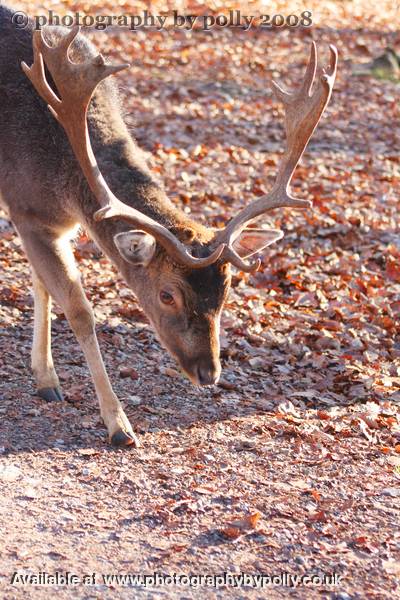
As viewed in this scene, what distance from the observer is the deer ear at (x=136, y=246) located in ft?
22.4

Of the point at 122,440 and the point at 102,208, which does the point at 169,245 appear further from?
the point at 122,440

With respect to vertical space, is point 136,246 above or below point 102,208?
below

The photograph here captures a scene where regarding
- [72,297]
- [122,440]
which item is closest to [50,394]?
[72,297]

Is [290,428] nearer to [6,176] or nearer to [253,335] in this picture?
[253,335]

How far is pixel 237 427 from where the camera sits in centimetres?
763

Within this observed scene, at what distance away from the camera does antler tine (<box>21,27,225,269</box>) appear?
22.1 feet

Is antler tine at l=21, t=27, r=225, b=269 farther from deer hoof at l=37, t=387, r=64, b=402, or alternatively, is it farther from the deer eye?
deer hoof at l=37, t=387, r=64, b=402

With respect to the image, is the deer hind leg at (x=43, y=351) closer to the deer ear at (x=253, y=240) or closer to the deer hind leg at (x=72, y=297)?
the deer hind leg at (x=72, y=297)

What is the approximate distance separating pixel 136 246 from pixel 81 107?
106 centimetres

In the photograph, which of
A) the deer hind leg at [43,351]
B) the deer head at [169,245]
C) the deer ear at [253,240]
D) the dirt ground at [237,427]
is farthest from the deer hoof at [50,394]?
the deer ear at [253,240]

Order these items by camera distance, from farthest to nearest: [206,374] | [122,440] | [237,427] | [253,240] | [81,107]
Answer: [237,427]
[253,240]
[122,440]
[81,107]
[206,374]

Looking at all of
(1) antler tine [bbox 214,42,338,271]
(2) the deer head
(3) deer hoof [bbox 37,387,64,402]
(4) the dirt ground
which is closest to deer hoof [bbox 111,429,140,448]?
(4) the dirt ground

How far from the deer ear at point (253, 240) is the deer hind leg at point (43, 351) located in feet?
5.79

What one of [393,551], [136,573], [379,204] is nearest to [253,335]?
[393,551]
